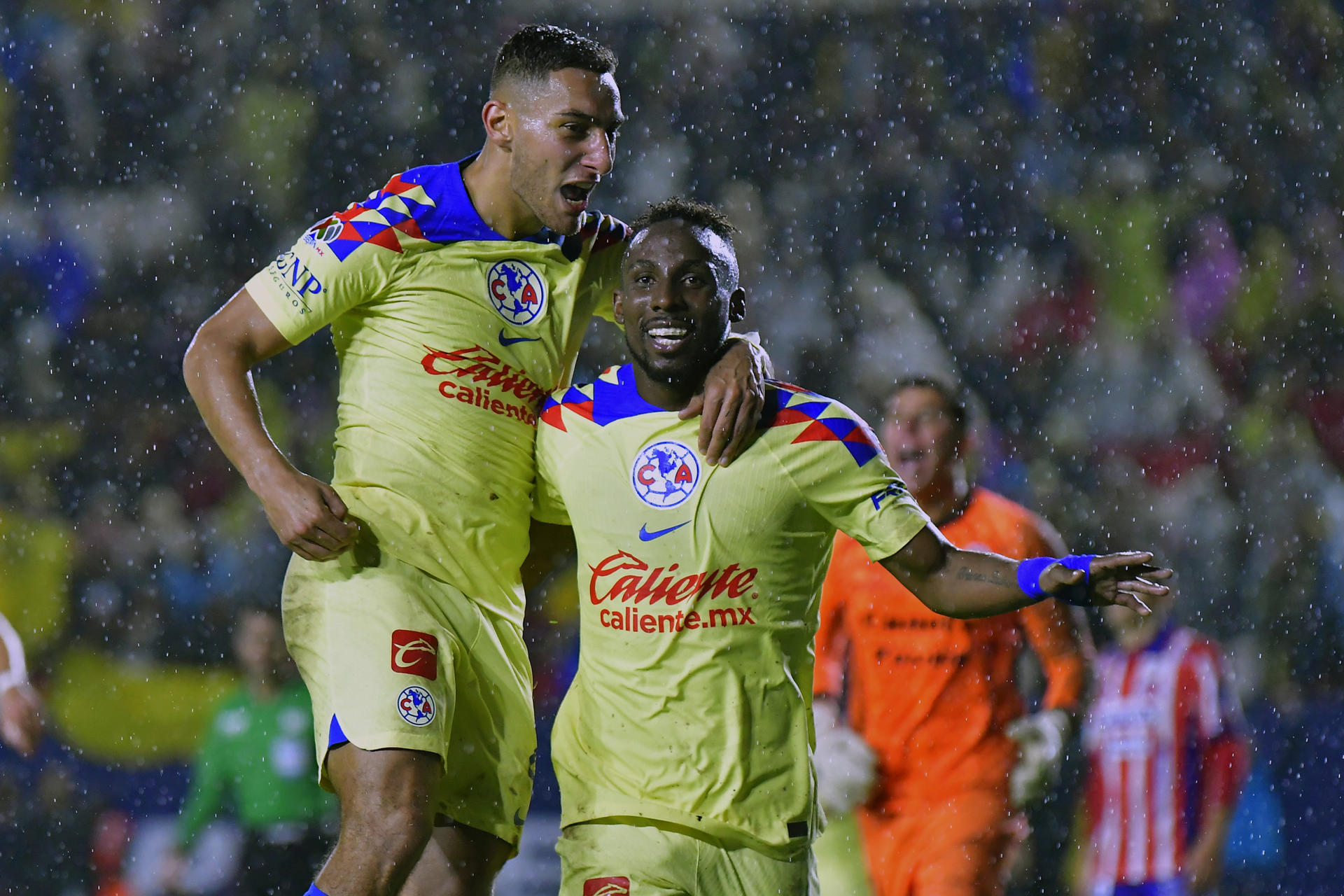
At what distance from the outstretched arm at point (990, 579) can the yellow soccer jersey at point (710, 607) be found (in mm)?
53

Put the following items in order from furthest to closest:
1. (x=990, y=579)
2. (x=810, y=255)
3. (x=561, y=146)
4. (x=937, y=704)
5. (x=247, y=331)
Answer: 1. (x=810, y=255)
2. (x=937, y=704)
3. (x=561, y=146)
4. (x=247, y=331)
5. (x=990, y=579)

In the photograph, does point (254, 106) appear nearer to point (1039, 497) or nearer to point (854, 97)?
point (854, 97)

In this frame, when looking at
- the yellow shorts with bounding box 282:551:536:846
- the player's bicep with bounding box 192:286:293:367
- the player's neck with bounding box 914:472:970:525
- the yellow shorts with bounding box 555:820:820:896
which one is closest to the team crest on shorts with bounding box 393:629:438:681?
the yellow shorts with bounding box 282:551:536:846

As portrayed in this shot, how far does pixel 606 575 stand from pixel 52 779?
5.16 m

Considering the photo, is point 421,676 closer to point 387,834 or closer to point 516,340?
point 387,834

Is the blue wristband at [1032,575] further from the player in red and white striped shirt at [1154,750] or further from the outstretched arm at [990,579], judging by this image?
the player in red and white striped shirt at [1154,750]

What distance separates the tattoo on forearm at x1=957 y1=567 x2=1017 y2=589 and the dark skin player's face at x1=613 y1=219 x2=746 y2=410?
0.58 meters

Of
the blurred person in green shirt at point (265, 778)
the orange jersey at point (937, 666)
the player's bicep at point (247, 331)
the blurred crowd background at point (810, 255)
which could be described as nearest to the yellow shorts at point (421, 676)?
the player's bicep at point (247, 331)

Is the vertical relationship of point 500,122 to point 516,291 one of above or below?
above

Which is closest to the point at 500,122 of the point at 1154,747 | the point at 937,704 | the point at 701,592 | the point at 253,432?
the point at 253,432

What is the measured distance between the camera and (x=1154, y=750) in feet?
17.6

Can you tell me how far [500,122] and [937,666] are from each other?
218 centimetres

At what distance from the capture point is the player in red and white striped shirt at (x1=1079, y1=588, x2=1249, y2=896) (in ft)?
17.1

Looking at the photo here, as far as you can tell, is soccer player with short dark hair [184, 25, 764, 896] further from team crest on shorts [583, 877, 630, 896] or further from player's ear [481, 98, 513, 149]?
team crest on shorts [583, 877, 630, 896]
